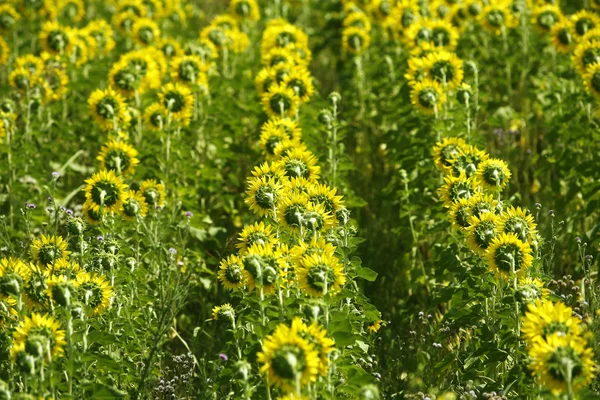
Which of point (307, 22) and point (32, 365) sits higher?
point (307, 22)

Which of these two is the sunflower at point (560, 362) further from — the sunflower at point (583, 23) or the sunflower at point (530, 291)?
the sunflower at point (583, 23)

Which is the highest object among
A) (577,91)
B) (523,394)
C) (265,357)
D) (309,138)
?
(577,91)

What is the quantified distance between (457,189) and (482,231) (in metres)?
0.47

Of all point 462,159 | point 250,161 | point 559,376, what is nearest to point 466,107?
point 462,159

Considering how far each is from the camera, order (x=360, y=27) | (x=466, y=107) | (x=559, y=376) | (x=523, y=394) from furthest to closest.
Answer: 1. (x=360, y=27)
2. (x=466, y=107)
3. (x=523, y=394)
4. (x=559, y=376)

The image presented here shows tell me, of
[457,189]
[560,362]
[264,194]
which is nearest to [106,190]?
[264,194]

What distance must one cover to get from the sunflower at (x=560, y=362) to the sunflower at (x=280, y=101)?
2777 mm

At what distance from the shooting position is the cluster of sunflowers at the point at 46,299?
2.94 meters

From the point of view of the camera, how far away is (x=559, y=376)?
2719 millimetres

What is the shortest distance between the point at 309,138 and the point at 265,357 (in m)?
2.75

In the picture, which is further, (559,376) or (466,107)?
(466,107)

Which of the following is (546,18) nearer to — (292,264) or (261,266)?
(292,264)

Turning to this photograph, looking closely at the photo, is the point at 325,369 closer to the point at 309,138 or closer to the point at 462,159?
the point at 462,159

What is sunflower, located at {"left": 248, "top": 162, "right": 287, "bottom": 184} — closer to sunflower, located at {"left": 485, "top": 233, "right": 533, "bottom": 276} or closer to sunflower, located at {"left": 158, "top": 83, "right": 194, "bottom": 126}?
sunflower, located at {"left": 485, "top": 233, "right": 533, "bottom": 276}
